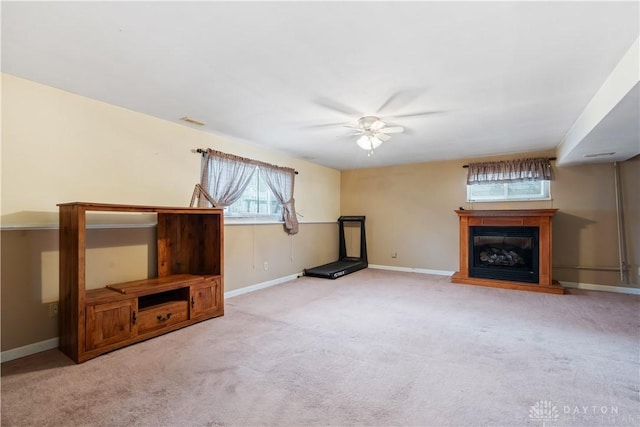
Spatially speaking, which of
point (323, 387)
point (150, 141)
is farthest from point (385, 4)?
point (150, 141)

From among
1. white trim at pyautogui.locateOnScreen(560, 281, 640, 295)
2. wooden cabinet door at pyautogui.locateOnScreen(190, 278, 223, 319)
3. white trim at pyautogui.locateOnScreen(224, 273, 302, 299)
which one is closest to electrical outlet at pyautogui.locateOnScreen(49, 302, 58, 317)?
wooden cabinet door at pyautogui.locateOnScreen(190, 278, 223, 319)

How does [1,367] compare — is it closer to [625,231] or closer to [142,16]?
[142,16]

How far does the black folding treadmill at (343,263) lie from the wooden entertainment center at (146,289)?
2394 mm

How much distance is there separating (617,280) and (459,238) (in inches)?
89.7

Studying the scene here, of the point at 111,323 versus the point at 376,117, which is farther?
the point at 376,117

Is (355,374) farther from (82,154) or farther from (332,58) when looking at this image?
(82,154)

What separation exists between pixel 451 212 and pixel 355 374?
4.45 metres

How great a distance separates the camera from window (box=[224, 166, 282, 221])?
4535 millimetres

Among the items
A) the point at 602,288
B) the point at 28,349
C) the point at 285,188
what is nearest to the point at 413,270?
the point at 602,288

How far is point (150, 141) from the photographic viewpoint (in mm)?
3395

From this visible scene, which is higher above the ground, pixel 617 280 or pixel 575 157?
pixel 575 157

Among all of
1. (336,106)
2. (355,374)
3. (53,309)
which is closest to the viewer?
(355,374)

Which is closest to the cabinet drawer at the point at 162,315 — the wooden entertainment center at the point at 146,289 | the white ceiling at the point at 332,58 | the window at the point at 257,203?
the wooden entertainment center at the point at 146,289

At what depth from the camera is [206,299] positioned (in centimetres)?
330
